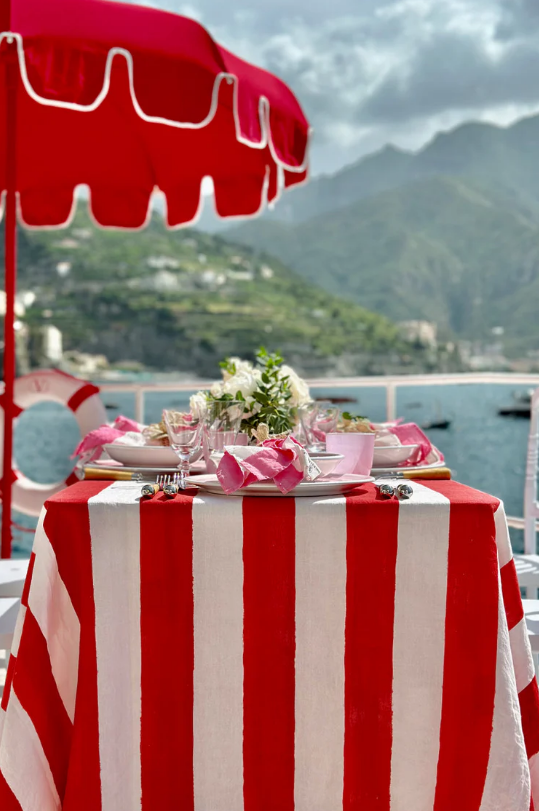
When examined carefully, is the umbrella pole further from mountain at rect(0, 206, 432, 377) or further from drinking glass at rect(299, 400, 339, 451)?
mountain at rect(0, 206, 432, 377)

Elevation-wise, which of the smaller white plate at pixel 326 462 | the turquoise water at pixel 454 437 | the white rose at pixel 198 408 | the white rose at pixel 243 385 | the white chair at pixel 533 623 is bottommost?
the turquoise water at pixel 454 437

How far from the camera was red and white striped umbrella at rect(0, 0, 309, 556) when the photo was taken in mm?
1770

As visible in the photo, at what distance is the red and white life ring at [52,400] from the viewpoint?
270cm

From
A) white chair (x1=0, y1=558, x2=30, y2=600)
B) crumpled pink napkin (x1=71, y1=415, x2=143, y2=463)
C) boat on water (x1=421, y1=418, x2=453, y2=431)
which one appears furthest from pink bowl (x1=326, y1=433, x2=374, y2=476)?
boat on water (x1=421, y1=418, x2=453, y2=431)

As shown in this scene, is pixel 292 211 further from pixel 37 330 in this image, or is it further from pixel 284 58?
pixel 37 330

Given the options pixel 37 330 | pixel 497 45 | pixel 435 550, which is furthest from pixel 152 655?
pixel 497 45

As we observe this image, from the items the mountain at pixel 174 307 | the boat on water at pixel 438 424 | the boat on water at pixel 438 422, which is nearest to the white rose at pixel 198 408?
the mountain at pixel 174 307

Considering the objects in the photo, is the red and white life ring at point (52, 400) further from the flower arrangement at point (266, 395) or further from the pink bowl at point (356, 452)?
the pink bowl at point (356, 452)

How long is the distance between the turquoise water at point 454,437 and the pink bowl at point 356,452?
23512mm

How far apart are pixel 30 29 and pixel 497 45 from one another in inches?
1597

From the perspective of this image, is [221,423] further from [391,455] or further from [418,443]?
[418,443]

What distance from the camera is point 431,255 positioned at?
106 feet

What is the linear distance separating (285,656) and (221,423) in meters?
0.36

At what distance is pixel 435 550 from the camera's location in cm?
91
